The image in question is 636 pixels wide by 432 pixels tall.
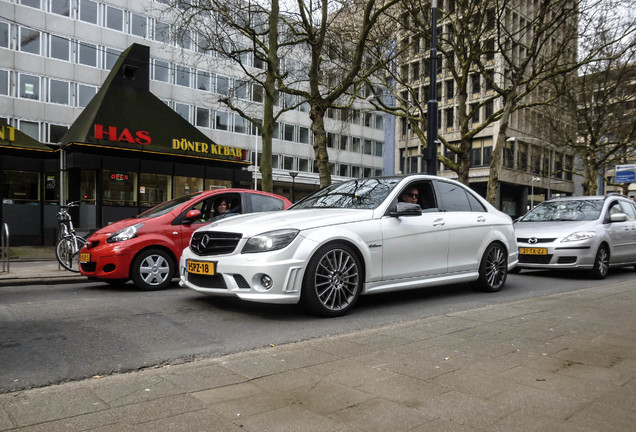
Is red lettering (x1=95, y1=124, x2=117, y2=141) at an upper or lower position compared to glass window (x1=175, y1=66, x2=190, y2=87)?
lower

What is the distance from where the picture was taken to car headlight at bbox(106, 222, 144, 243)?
7289 mm

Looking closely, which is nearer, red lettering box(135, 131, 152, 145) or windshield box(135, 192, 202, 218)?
windshield box(135, 192, 202, 218)

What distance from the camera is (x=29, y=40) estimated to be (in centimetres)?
2939

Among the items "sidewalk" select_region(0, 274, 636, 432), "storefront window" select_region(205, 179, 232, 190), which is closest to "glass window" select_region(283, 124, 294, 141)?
"storefront window" select_region(205, 179, 232, 190)

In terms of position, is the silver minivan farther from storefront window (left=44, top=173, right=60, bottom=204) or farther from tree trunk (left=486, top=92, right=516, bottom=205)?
storefront window (left=44, top=173, right=60, bottom=204)

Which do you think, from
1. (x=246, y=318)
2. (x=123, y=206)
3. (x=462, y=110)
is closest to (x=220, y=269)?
(x=246, y=318)

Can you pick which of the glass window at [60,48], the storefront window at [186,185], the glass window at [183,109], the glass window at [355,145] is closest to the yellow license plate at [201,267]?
the storefront window at [186,185]

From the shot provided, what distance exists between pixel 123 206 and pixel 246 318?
1476 centimetres

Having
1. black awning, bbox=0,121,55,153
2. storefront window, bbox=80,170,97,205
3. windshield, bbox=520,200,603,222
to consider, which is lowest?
windshield, bbox=520,200,603,222

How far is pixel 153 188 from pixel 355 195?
47.7ft

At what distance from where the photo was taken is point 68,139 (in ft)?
58.2

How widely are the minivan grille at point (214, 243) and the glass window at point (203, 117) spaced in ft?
107

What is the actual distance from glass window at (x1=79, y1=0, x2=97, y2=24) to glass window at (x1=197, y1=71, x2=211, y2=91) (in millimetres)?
7515

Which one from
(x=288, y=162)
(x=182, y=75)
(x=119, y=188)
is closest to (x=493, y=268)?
(x=119, y=188)
